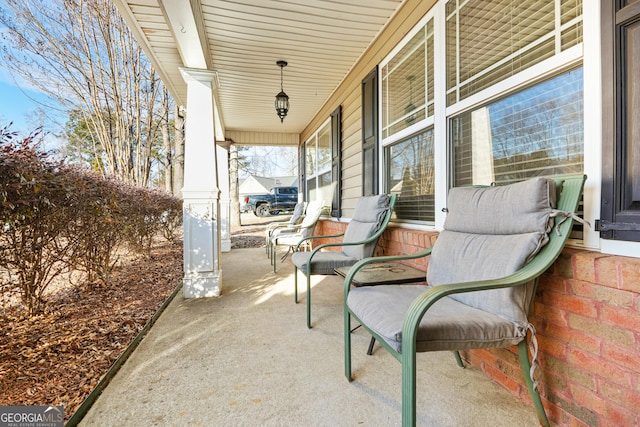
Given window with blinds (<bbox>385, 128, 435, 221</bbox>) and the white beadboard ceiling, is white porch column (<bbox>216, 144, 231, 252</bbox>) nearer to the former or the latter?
the white beadboard ceiling

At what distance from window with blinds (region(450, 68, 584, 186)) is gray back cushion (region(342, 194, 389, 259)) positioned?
73 centimetres

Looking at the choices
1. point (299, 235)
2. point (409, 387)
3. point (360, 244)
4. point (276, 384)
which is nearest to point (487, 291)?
point (409, 387)

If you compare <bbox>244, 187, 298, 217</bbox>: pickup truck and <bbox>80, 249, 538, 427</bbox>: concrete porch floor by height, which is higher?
<bbox>244, 187, 298, 217</bbox>: pickup truck

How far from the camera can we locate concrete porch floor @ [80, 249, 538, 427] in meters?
1.33

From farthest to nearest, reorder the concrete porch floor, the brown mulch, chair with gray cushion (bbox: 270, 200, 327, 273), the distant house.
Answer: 1. the distant house
2. chair with gray cushion (bbox: 270, 200, 327, 273)
3. the brown mulch
4. the concrete porch floor

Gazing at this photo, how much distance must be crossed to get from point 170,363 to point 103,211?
1616mm

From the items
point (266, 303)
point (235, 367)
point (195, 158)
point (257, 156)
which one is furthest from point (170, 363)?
point (257, 156)

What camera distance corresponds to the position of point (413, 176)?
2.67 meters

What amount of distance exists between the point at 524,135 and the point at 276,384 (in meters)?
1.82

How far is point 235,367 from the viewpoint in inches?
69.2

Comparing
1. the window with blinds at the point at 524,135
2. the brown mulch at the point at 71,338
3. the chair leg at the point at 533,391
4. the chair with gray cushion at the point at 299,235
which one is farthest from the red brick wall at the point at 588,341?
the chair with gray cushion at the point at 299,235

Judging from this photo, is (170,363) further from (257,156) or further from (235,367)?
(257,156)

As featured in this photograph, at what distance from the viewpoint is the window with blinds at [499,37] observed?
141 cm

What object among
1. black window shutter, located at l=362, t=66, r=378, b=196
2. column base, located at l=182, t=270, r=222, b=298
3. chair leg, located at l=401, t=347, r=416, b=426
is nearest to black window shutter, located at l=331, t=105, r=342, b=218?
black window shutter, located at l=362, t=66, r=378, b=196
